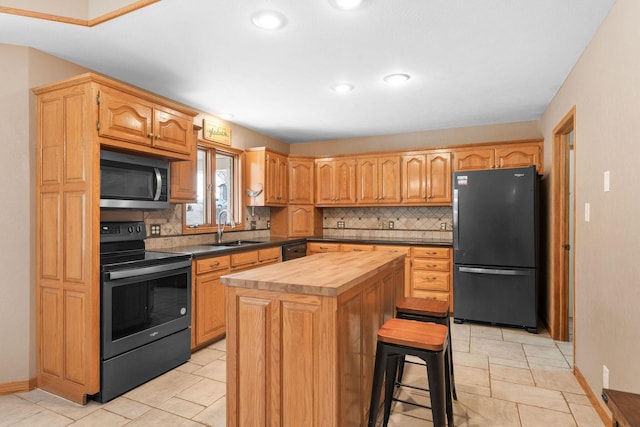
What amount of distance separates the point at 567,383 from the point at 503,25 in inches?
105

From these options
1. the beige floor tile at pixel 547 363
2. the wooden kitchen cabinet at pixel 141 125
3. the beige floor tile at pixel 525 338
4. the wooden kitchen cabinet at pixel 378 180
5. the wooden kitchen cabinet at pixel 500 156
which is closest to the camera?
the wooden kitchen cabinet at pixel 141 125

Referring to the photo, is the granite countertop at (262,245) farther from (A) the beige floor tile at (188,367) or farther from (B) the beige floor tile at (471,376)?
(B) the beige floor tile at (471,376)

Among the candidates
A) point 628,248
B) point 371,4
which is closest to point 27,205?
point 371,4

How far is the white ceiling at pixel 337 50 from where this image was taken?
7.22 feet

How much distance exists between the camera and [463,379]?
110 inches

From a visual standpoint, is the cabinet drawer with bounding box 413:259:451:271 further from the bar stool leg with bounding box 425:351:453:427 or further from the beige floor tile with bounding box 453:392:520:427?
the bar stool leg with bounding box 425:351:453:427

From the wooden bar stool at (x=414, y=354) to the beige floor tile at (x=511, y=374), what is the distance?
3.58 ft

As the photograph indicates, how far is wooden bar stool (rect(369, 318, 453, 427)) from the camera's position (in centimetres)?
169

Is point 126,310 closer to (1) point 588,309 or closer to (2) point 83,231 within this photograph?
(2) point 83,231

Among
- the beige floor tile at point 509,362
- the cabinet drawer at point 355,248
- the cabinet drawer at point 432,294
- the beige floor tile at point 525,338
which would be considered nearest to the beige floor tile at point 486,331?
the beige floor tile at point 525,338

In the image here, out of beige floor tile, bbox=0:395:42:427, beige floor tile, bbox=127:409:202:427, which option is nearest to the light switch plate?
beige floor tile, bbox=127:409:202:427

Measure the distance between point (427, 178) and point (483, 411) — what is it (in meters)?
3.13

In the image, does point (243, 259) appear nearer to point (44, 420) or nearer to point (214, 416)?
point (214, 416)

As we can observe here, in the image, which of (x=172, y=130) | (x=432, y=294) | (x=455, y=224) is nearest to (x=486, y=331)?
(x=432, y=294)
